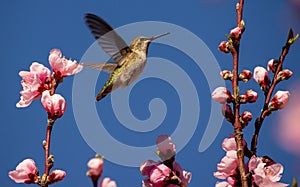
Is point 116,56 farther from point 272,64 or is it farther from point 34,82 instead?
point 272,64

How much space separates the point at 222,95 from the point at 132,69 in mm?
1078

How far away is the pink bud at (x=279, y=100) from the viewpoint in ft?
8.24

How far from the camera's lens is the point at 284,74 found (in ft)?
8.39

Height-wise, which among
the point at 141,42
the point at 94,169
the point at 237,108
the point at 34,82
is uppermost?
the point at 141,42

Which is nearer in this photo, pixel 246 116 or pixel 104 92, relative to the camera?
pixel 246 116

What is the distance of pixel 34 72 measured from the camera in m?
2.90

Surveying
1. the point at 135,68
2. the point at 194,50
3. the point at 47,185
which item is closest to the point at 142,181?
the point at 47,185

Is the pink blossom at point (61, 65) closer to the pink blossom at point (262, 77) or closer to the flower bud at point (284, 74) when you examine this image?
the pink blossom at point (262, 77)

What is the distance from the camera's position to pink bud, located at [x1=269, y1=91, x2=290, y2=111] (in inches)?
98.9

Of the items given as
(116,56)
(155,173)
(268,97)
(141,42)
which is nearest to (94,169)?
(155,173)

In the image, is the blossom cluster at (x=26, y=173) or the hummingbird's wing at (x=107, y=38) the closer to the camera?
the blossom cluster at (x=26, y=173)

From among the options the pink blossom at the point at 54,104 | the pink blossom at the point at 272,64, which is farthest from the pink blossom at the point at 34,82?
the pink blossom at the point at 272,64

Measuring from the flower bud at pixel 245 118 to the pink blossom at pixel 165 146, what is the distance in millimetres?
390

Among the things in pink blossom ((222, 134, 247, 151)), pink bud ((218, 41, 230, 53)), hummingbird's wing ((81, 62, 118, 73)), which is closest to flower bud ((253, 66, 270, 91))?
pink bud ((218, 41, 230, 53))
